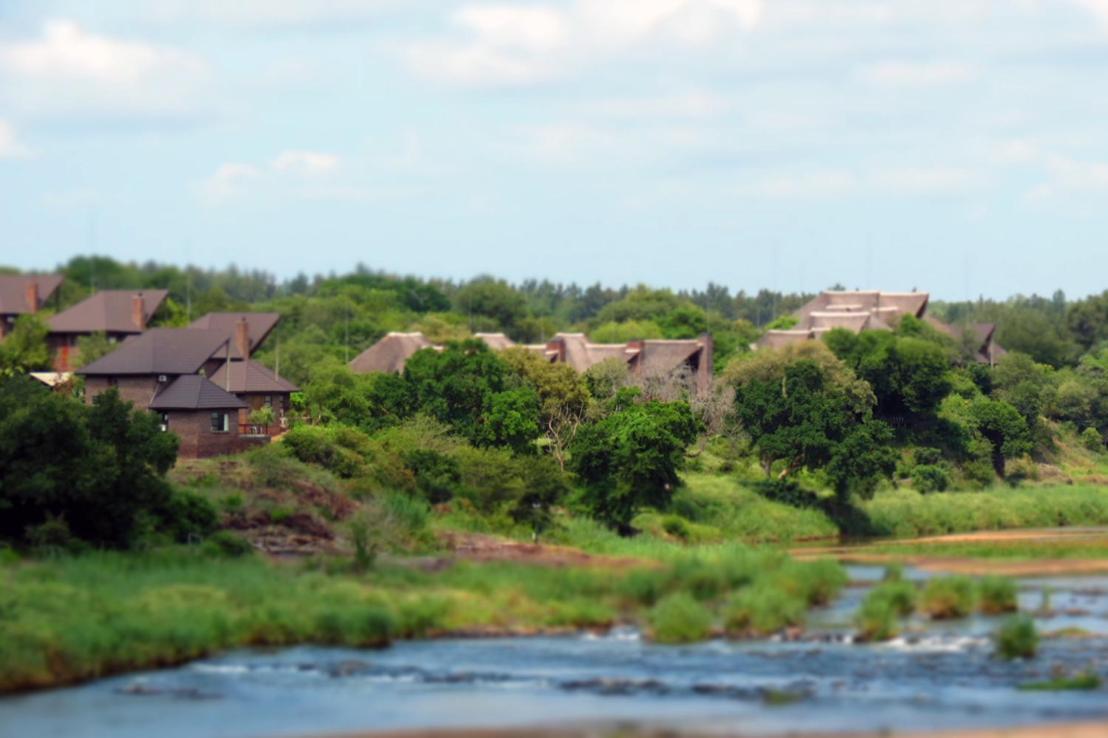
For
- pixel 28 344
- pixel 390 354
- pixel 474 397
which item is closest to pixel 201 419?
pixel 474 397

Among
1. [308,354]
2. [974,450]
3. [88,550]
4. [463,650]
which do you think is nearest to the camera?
[463,650]

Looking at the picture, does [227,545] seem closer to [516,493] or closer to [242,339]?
[516,493]

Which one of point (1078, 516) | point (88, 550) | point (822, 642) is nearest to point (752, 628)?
point (822, 642)

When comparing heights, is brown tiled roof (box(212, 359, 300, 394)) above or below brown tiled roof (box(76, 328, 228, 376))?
below

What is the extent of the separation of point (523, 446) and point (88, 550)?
1103 inches

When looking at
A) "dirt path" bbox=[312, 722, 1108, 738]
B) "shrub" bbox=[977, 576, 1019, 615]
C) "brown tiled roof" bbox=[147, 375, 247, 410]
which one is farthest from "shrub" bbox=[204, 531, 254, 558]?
"shrub" bbox=[977, 576, 1019, 615]

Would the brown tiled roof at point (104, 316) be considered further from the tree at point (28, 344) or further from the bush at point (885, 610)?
the bush at point (885, 610)

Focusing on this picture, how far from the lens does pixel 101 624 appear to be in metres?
38.9

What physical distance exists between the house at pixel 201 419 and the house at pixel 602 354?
25127 mm

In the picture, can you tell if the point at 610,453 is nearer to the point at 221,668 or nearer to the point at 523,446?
the point at 523,446

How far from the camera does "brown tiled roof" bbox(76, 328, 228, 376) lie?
7006cm

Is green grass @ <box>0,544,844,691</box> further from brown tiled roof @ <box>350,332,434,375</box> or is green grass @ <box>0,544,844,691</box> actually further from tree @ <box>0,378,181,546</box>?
brown tiled roof @ <box>350,332,434,375</box>

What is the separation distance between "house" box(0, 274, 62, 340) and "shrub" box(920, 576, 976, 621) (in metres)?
66.7

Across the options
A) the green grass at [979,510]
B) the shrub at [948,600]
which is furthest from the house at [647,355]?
the shrub at [948,600]
